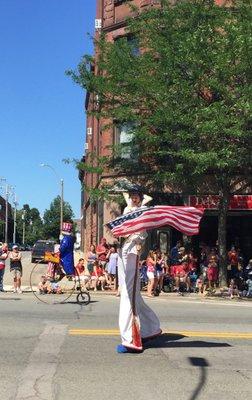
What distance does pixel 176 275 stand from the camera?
19.9 m

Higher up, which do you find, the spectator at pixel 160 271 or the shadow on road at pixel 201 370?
the spectator at pixel 160 271

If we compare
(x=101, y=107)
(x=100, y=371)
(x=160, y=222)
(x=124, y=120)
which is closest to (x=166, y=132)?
(x=124, y=120)

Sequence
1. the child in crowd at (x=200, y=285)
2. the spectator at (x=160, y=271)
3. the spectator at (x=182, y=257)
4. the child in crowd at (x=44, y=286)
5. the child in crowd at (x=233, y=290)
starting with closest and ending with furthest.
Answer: the child in crowd at (x=44, y=286) → the child in crowd at (x=233, y=290) → the spectator at (x=160, y=271) → the child in crowd at (x=200, y=285) → the spectator at (x=182, y=257)

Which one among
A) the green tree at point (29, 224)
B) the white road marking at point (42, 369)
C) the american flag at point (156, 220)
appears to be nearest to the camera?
the white road marking at point (42, 369)

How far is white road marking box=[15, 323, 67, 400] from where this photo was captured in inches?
225

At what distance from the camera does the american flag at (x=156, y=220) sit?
312 inches

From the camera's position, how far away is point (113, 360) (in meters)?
7.36

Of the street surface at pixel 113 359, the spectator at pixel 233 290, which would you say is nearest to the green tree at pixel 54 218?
the spectator at pixel 233 290

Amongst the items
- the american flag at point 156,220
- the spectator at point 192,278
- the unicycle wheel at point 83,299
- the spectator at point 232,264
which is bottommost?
the unicycle wheel at point 83,299

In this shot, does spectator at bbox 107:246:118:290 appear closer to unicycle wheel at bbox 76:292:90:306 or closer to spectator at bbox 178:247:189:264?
spectator at bbox 178:247:189:264

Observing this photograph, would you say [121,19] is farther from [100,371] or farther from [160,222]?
[100,371]

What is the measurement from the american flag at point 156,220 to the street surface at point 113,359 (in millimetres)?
1722

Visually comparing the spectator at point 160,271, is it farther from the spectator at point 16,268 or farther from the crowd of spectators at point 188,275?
the spectator at point 16,268

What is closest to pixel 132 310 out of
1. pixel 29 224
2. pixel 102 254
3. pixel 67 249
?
pixel 67 249
